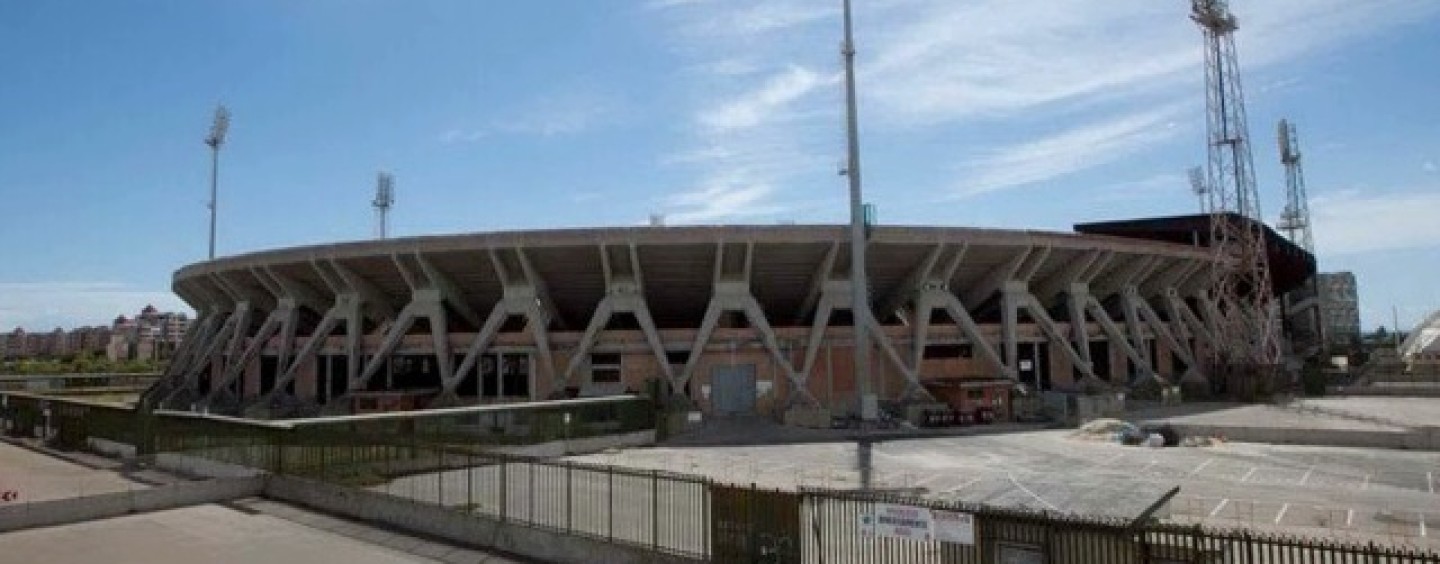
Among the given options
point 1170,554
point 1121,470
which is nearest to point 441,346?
point 1121,470

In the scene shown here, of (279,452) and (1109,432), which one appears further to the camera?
(1109,432)

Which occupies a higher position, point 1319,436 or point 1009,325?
point 1009,325

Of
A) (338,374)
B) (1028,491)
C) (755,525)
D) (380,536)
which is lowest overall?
(380,536)

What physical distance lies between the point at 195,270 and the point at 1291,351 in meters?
98.8

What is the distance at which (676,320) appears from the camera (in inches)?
2256

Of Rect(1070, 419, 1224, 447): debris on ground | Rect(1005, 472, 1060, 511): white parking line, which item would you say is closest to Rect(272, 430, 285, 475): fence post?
Rect(1005, 472, 1060, 511): white parking line

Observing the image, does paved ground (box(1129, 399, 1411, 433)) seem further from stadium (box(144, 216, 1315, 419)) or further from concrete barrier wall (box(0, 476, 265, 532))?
concrete barrier wall (box(0, 476, 265, 532))

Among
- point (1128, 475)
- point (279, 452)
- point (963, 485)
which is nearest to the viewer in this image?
point (279, 452)

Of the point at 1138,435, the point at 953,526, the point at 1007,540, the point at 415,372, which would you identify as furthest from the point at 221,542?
the point at 415,372

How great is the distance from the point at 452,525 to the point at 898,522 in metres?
10.2

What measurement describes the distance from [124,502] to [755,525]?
16032 mm

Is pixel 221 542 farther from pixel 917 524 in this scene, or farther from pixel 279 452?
pixel 917 524

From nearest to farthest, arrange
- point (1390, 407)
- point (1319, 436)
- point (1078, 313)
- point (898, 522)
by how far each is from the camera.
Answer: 1. point (898, 522)
2. point (1319, 436)
3. point (1390, 407)
4. point (1078, 313)

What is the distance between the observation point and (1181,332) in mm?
61531
